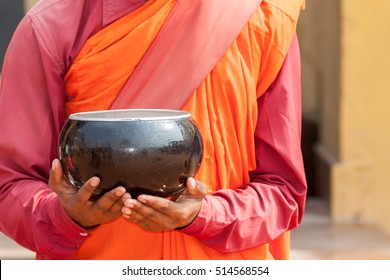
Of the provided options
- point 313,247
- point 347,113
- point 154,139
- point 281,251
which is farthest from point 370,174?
point 154,139

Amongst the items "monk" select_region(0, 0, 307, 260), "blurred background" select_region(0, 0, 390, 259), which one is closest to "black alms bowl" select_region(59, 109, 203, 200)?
"monk" select_region(0, 0, 307, 260)

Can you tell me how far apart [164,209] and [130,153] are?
141 mm

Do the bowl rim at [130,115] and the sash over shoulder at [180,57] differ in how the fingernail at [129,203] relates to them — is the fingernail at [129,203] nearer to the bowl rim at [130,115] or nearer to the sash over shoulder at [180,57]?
the bowl rim at [130,115]

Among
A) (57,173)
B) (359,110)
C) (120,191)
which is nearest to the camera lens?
A: (120,191)

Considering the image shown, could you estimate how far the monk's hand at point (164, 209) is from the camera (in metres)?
2.13

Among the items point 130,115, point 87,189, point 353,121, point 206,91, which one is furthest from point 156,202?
point 353,121

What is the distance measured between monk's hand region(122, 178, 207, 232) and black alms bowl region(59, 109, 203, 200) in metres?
0.02

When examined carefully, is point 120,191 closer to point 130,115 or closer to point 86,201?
point 86,201

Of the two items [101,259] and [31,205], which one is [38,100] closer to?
[31,205]

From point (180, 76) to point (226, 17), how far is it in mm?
183

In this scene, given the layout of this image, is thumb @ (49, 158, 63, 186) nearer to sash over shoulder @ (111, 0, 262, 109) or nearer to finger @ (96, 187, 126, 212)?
finger @ (96, 187, 126, 212)

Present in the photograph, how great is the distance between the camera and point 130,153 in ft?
6.98

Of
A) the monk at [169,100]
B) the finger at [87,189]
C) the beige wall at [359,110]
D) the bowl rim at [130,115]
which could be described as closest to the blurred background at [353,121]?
the beige wall at [359,110]

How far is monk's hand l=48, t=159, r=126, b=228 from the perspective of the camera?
2.12 meters
